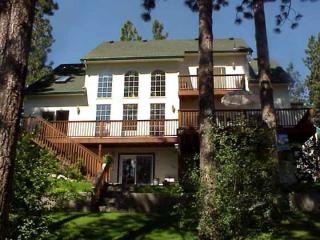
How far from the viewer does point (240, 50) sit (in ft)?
88.2

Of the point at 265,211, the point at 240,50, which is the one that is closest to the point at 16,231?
the point at 265,211

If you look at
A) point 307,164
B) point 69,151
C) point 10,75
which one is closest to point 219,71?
point 307,164

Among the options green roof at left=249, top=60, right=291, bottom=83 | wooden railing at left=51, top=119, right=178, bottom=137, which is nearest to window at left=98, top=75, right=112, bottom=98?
wooden railing at left=51, top=119, right=178, bottom=137

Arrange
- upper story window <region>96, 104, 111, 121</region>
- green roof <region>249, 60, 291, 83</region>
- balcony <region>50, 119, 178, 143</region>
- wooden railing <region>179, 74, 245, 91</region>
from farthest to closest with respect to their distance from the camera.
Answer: upper story window <region>96, 104, 111, 121</region>
green roof <region>249, 60, 291, 83</region>
wooden railing <region>179, 74, 245, 91</region>
balcony <region>50, 119, 178, 143</region>

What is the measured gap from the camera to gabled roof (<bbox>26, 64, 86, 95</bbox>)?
27.3 metres

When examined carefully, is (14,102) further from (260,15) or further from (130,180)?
(130,180)

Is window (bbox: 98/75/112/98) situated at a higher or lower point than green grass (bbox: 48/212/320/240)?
higher

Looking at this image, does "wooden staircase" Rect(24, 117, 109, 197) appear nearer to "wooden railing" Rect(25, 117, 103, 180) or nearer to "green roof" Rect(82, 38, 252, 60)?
"wooden railing" Rect(25, 117, 103, 180)

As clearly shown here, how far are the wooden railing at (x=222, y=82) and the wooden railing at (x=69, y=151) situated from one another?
7935mm

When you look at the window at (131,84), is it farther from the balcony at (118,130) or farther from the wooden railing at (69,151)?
the wooden railing at (69,151)

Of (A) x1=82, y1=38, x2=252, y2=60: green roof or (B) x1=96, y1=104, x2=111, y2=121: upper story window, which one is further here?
(A) x1=82, y1=38, x2=252, y2=60: green roof

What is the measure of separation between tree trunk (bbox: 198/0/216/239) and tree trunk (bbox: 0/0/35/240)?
→ 366 cm

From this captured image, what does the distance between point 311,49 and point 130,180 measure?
34.1 metres

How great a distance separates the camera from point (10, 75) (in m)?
5.60
